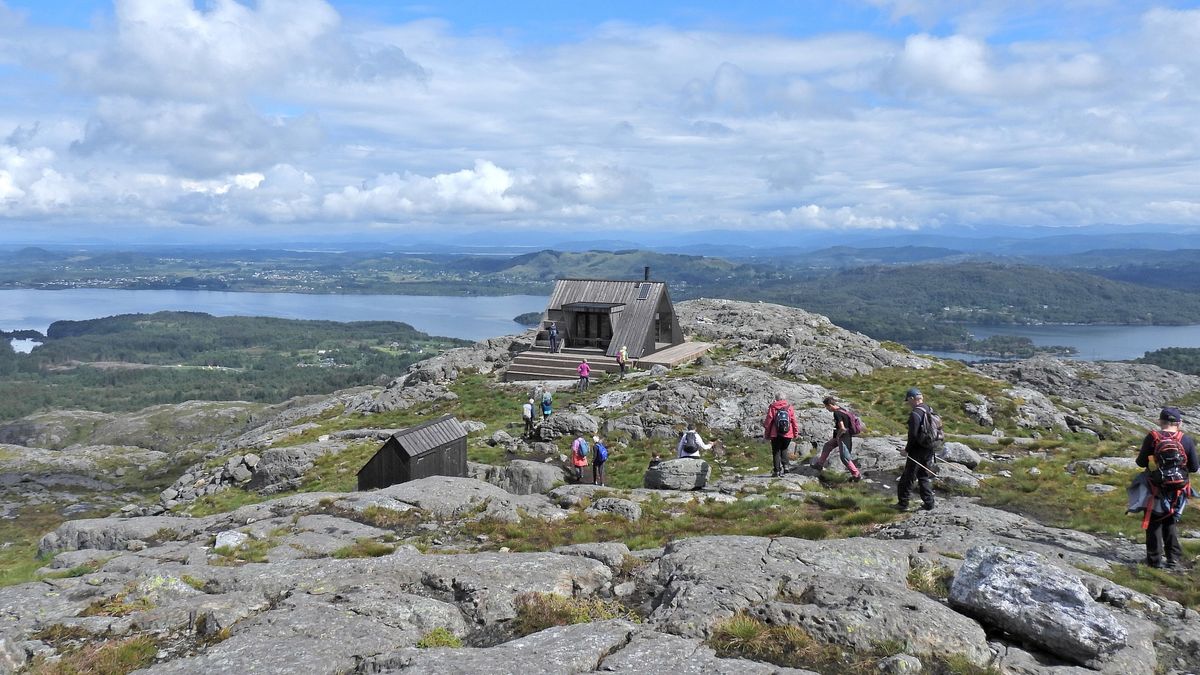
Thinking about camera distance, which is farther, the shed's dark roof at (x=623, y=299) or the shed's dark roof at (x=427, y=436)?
the shed's dark roof at (x=623, y=299)

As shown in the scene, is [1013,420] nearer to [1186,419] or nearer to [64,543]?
[1186,419]

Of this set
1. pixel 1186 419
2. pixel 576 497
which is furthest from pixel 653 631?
pixel 1186 419

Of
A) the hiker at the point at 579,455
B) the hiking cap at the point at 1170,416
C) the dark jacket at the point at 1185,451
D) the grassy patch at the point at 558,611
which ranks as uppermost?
the hiking cap at the point at 1170,416

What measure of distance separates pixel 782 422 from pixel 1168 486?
396 inches

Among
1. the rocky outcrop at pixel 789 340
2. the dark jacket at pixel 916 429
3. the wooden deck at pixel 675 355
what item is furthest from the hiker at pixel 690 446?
the wooden deck at pixel 675 355

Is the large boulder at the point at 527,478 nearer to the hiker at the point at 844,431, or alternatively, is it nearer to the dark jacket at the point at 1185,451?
the hiker at the point at 844,431

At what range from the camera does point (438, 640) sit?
373 inches

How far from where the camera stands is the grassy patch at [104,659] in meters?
8.58

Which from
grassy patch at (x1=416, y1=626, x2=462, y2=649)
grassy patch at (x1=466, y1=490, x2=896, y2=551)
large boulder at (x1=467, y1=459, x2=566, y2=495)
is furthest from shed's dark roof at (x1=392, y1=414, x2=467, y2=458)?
grassy patch at (x1=416, y1=626, x2=462, y2=649)

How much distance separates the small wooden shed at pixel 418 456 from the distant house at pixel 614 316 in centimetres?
2425

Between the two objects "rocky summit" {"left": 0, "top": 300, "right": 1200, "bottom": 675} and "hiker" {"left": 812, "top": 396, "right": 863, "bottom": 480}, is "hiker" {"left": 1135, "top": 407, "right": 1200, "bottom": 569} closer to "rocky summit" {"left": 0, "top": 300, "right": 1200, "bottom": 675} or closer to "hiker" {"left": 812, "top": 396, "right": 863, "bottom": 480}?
"rocky summit" {"left": 0, "top": 300, "right": 1200, "bottom": 675}

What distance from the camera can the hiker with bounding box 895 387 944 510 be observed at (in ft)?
52.6

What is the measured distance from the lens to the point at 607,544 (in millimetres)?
13602

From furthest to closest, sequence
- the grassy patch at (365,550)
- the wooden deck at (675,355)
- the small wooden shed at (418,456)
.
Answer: the wooden deck at (675,355) < the small wooden shed at (418,456) < the grassy patch at (365,550)
